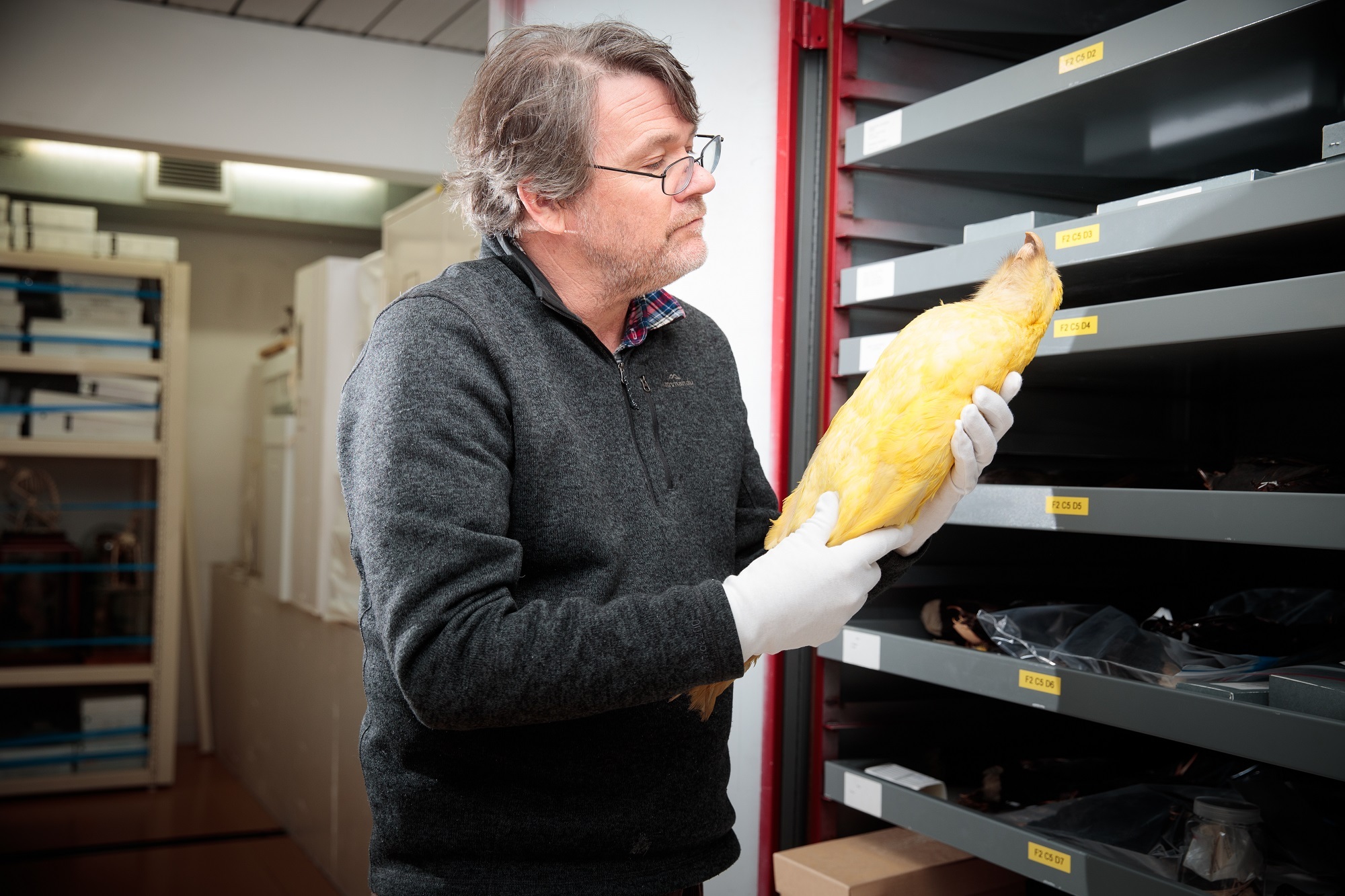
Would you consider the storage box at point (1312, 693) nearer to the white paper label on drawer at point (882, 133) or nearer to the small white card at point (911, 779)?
the small white card at point (911, 779)

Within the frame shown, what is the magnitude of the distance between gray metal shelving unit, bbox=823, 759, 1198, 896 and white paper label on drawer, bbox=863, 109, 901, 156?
3.43 ft

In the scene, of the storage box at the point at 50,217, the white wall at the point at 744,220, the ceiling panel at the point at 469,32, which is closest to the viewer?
the white wall at the point at 744,220

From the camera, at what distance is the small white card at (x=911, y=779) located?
1.59 m

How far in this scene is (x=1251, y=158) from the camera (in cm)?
168

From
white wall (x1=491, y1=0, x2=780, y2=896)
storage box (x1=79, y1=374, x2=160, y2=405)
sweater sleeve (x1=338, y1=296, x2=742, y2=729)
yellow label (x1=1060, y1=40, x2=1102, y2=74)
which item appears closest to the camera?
sweater sleeve (x1=338, y1=296, x2=742, y2=729)

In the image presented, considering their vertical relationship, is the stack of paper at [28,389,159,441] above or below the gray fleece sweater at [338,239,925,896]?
above

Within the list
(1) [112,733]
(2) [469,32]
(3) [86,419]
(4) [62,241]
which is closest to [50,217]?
(4) [62,241]

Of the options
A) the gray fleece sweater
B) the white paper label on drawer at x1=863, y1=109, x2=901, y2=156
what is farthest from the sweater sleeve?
the white paper label on drawer at x1=863, y1=109, x2=901, y2=156

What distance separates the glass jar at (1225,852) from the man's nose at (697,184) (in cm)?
106

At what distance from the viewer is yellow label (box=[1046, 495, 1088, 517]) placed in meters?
1.32

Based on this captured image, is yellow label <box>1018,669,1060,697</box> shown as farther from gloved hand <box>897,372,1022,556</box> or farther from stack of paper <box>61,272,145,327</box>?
stack of paper <box>61,272,145,327</box>

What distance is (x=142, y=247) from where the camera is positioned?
476 cm

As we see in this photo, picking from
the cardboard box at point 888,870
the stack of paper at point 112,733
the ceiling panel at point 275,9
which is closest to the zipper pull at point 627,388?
the cardboard box at point 888,870

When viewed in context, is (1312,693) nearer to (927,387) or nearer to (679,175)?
(927,387)
